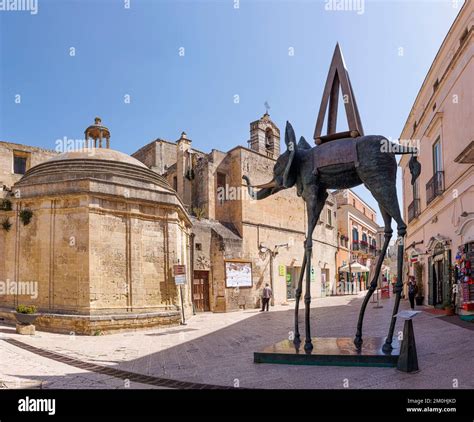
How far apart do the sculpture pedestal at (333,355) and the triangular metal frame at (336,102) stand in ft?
11.8

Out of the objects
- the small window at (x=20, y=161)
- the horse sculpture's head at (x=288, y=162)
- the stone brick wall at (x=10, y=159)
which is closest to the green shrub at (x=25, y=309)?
the horse sculpture's head at (x=288, y=162)

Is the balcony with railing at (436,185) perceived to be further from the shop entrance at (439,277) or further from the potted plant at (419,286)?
the potted plant at (419,286)

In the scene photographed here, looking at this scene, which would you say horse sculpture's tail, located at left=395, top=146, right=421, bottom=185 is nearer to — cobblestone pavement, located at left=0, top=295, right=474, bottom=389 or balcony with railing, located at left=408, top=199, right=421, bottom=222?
cobblestone pavement, located at left=0, top=295, right=474, bottom=389

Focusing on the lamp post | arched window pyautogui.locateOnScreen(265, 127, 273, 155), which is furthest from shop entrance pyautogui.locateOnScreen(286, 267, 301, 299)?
arched window pyautogui.locateOnScreen(265, 127, 273, 155)

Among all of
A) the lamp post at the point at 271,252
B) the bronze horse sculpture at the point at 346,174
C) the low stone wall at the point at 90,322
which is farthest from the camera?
the lamp post at the point at 271,252

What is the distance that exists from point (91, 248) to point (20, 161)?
1559 cm

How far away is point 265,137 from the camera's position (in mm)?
27062

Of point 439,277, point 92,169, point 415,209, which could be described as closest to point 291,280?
point 415,209

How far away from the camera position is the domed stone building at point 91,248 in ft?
41.9
